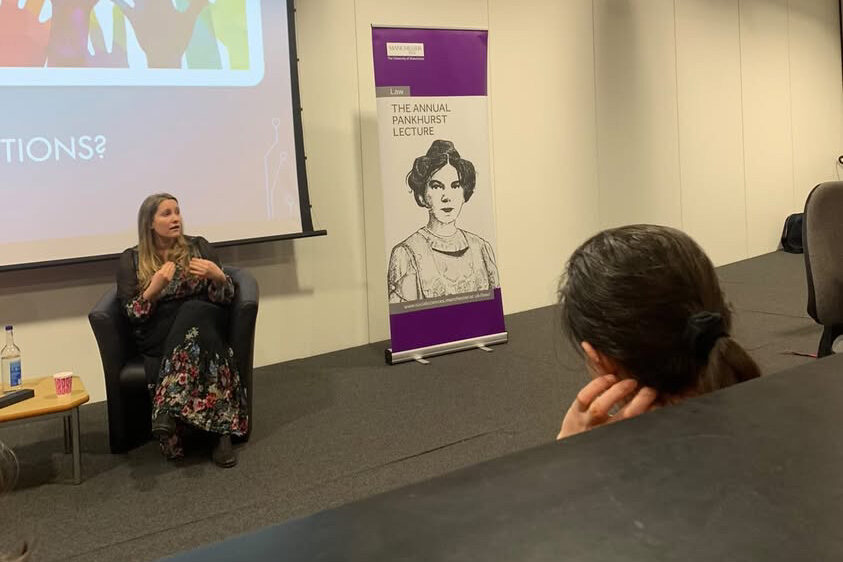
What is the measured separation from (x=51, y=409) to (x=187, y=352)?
528 millimetres

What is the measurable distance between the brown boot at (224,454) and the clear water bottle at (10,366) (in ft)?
2.78

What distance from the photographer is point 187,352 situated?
3.07 metres

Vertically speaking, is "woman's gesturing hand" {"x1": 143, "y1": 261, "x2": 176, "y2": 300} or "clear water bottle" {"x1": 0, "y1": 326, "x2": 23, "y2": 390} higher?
"woman's gesturing hand" {"x1": 143, "y1": 261, "x2": 176, "y2": 300}

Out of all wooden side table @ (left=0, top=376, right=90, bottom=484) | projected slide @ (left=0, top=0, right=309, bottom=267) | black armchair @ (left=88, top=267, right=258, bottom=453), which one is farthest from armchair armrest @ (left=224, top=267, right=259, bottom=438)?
projected slide @ (left=0, top=0, right=309, bottom=267)

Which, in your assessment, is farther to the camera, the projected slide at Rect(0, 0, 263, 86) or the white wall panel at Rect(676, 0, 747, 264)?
the white wall panel at Rect(676, 0, 747, 264)

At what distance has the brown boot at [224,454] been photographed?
302cm

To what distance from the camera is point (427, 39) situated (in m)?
4.47

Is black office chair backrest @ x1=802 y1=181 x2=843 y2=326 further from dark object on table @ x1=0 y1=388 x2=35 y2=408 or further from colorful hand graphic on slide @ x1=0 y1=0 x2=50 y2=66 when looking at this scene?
colorful hand graphic on slide @ x1=0 y1=0 x2=50 y2=66

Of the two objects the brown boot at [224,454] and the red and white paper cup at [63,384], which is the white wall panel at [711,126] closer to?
the brown boot at [224,454]

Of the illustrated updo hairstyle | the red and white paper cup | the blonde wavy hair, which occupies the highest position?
the illustrated updo hairstyle

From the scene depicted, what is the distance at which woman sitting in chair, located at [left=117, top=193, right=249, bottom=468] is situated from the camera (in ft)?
9.93

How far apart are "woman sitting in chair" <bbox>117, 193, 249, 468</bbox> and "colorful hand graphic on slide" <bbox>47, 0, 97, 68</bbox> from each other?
3.51ft

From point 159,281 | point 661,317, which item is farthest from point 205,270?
point 661,317

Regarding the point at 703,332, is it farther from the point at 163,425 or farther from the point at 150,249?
the point at 150,249
